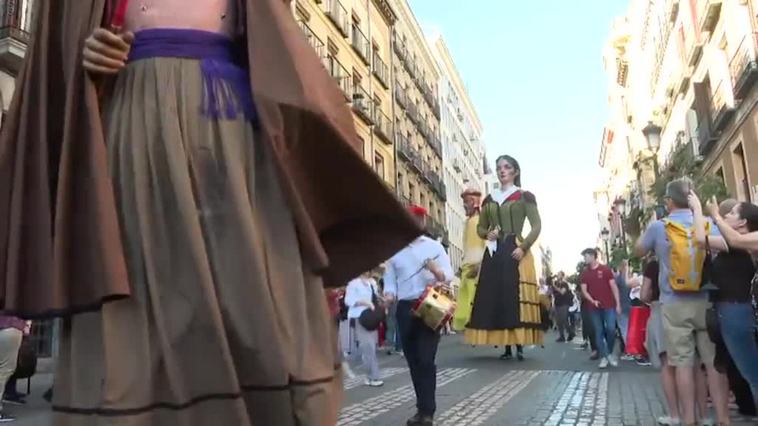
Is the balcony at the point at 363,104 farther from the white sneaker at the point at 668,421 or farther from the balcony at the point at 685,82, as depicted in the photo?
the white sneaker at the point at 668,421

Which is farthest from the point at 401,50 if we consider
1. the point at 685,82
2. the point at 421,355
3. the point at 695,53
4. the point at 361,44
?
the point at 421,355

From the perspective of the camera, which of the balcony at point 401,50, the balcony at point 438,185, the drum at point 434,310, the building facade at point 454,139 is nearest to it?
the drum at point 434,310

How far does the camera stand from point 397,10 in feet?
148

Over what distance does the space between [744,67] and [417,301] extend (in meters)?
18.6

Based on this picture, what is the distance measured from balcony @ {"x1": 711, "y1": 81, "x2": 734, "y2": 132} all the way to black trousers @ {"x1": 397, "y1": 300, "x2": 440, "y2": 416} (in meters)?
20.5

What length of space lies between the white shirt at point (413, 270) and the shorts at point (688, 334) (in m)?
1.85

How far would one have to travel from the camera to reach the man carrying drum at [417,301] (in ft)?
19.0

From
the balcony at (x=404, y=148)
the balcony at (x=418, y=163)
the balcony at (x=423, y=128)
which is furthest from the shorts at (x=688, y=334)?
the balcony at (x=423, y=128)

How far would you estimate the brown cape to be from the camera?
177 cm

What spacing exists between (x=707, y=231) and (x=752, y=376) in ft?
3.42

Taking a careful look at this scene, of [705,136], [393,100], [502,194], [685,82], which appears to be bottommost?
[502,194]

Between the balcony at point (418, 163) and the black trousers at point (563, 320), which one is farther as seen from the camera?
the balcony at point (418, 163)

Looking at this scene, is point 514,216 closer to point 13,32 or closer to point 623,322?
point 623,322

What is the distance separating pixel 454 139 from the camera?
64750 millimetres
